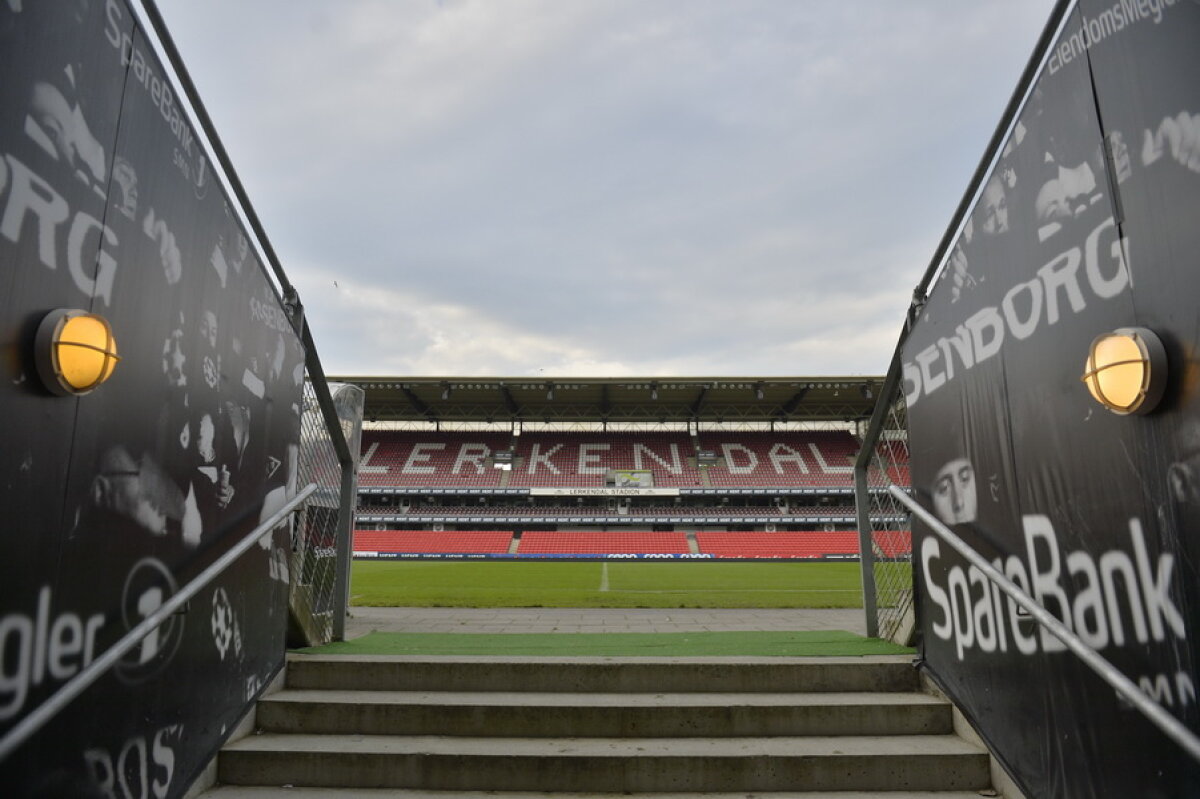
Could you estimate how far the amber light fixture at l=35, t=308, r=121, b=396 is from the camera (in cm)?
203

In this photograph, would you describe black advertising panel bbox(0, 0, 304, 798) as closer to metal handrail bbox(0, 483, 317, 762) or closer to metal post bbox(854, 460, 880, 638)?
metal handrail bbox(0, 483, 317, 762)

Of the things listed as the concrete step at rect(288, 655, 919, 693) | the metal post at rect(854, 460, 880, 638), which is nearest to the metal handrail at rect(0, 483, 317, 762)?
the concrete step at rect(288, 655, 919, 693)

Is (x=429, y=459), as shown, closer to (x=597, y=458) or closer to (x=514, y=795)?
(x=597, y=458)

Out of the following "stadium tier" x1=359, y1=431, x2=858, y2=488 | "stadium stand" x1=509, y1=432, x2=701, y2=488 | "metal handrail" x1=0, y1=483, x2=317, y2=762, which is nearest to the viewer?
"metal handrail" x1=0, y1=483, x2=317, y2=762

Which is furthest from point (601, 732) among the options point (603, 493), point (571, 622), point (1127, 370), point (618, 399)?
point (603, 493)

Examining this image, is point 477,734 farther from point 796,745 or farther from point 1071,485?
point 1071,485

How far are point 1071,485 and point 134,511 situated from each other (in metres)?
3.75

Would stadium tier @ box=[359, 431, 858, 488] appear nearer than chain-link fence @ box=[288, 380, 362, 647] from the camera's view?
No

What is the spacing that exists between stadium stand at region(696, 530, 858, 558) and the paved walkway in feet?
86.4

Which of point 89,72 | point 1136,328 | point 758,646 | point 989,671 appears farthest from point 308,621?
point 1136,328

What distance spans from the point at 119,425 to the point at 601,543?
3635 cm

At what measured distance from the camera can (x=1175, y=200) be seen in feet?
6.90

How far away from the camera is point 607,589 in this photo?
1794 centimetres

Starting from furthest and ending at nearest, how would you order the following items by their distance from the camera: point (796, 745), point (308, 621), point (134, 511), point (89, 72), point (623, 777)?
point (308, 621) < point (796, 745) < point (623, 777) < point (134, 511) < point (89, 72)
